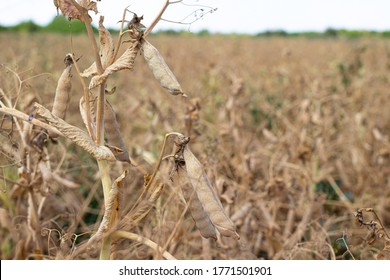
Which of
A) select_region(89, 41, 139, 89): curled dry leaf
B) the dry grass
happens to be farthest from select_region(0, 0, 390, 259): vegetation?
select_region(89, 41, 139, 89): curled dry leaf

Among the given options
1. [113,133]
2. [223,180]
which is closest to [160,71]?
[113,133]

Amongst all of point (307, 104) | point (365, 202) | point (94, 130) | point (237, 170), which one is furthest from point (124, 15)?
point (365, 202)

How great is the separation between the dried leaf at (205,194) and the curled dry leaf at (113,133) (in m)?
0.12

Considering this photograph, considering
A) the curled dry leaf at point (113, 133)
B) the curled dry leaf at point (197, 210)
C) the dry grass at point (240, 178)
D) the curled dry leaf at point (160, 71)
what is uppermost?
the curled dry leaf at point (160, 71)

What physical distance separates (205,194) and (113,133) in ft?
0.64

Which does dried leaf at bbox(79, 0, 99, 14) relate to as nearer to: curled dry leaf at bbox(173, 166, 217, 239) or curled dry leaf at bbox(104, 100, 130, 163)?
curled dry leaf at bbox(104, 100, 130, 163)

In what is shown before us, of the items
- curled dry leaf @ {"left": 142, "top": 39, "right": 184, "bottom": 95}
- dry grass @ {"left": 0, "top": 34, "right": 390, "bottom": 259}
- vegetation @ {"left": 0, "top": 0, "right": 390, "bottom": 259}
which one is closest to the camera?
curled dry leaf @ {"left": 142, "top": 39, "right": 184, "bottom": 95}

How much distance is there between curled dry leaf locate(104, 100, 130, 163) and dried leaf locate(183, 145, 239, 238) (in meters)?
0.12

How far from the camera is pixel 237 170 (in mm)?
2184

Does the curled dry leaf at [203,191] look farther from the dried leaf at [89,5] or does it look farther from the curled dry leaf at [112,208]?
the dried leaf at [89,5]

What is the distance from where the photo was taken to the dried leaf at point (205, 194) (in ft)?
2.97

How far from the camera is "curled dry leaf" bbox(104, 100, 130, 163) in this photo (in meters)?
0.96

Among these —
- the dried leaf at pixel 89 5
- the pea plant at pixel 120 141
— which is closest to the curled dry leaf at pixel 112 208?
the pea plant at pixel 120 141

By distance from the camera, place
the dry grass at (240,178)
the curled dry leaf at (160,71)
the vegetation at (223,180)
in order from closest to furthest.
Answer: the curled dry leaf at (160,71), the vegetation at (223,180), the dry grass at (240,178)
